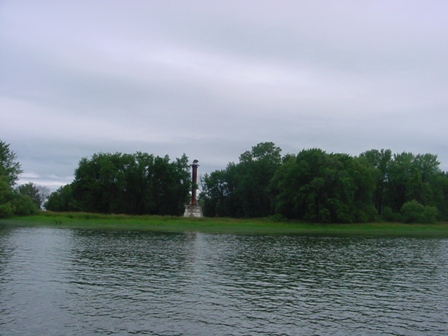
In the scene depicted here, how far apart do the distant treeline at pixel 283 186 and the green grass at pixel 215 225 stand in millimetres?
4650

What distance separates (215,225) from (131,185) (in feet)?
126

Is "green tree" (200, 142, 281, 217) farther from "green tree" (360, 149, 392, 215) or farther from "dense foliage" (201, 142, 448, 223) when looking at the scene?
"green tree" (360, 149, 392, 215)

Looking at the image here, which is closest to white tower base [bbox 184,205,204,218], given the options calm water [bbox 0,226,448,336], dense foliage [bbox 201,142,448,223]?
dense foliage [bbox 201,142,448,223]

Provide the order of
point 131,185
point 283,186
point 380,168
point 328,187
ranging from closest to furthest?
point 328,187
point 283,186
point 131,185
point 380,168

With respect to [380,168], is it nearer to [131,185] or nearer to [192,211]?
[192,211]

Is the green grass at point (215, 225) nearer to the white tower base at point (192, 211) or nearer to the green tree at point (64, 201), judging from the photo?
the white tower base at point (192, 211)

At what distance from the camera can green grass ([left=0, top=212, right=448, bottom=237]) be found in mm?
83688

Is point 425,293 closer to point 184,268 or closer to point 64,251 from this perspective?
point 184,268

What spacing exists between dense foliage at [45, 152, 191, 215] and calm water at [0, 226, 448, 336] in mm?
74465

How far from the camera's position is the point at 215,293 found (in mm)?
25938

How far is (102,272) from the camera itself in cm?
3200

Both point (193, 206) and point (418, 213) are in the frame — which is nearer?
point (418, 213)

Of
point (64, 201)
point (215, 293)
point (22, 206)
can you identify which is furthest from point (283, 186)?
point (215, 293)

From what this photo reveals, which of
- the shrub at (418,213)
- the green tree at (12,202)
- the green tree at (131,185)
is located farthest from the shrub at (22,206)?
the shrub at (418,213)
